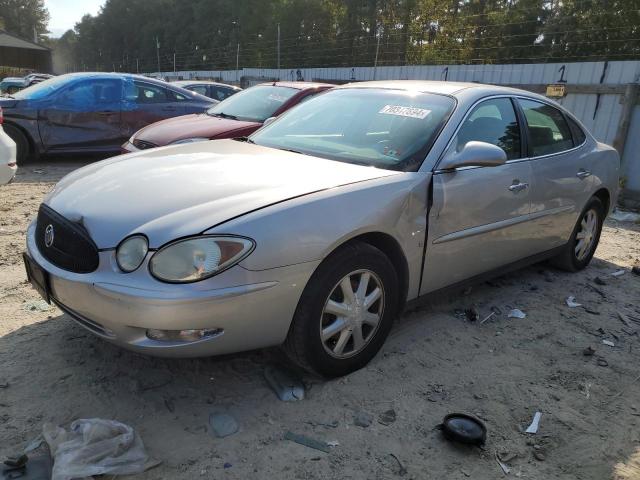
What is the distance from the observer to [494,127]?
372cm

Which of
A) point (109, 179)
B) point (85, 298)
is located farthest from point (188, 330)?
point (109, 179)

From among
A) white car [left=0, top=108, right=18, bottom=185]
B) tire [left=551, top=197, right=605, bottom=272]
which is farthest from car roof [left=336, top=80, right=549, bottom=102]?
white car [left=0, top=108, right=18, bottom=185]

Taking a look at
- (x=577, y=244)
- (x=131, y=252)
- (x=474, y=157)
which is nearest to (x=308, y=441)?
(x=131, y=252)

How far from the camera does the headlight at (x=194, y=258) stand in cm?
226

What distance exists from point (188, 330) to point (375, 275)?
Result: 106cm

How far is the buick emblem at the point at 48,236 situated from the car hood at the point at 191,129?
367cm

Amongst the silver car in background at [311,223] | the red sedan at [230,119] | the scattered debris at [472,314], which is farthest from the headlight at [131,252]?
the red sedan at [230,119]

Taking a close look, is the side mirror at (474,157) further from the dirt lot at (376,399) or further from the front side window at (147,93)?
the front side window at (147,93)

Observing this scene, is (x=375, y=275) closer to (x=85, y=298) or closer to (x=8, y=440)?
(x=85, y=298)

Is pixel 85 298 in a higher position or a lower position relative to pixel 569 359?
higher

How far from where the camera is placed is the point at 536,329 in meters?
3.79

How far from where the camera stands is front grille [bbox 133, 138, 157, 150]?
6.26 metres

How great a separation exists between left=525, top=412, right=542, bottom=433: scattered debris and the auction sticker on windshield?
188cm

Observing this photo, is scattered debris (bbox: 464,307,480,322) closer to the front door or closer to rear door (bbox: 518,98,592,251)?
the front door
